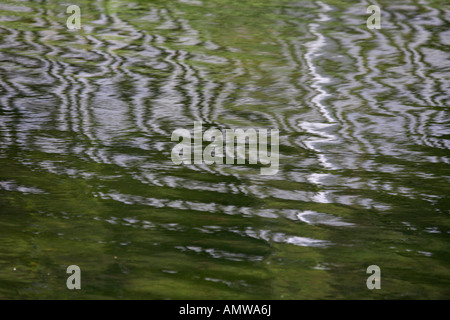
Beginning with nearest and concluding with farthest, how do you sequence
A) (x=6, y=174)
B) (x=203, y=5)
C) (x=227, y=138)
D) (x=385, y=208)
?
(x=385, y=208) < (x=6, y=174) < (x=227, y=138) < (x=203, y=5)

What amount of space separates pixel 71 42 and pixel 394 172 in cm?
269

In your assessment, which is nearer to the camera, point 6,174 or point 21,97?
point 6,174

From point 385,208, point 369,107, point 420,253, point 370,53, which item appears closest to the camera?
point 420,253

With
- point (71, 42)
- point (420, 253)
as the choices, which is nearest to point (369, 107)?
point (420, 253)

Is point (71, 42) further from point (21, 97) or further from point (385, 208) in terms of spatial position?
point (385, 208)

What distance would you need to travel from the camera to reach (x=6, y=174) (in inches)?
121

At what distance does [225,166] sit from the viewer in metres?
3.19

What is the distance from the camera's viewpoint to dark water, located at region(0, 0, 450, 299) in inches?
91.7

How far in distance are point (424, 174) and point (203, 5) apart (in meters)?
3.20

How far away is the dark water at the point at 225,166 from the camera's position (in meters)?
2.33

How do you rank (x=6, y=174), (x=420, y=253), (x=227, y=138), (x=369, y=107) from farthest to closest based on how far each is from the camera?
(x=369, y=107)
(x=227, y=138)
(x=6, y=174)
(x=420, y=253)

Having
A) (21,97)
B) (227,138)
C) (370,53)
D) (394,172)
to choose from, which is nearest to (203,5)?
(370,53)

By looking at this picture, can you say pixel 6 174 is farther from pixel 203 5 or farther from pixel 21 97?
pixel 203 5

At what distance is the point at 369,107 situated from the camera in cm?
389
